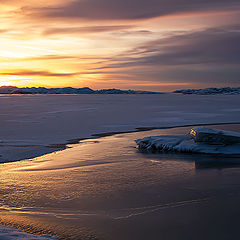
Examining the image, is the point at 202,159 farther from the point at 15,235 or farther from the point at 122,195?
the point at 15,235

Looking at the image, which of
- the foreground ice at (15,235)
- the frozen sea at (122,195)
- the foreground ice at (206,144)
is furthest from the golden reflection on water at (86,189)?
the foreground ice at (206,144)

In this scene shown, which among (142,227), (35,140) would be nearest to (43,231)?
(142,227)

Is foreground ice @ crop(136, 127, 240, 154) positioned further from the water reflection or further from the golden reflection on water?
the golden reflection on water

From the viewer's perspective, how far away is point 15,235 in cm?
397

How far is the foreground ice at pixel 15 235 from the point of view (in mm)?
3869

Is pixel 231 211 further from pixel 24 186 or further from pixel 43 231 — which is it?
pixel 24 186

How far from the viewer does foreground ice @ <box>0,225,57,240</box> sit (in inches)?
152

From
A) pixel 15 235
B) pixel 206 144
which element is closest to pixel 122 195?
pixel 15 235

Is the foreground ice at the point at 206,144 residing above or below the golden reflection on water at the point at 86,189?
above

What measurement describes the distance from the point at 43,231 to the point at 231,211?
9.57ft

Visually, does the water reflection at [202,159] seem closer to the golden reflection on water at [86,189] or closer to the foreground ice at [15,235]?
the golden reflection on water at [86,189]

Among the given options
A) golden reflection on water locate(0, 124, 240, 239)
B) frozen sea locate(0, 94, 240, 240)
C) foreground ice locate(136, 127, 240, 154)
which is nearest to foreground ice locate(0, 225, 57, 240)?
frozen sea locate(0, 94, 240, 240)

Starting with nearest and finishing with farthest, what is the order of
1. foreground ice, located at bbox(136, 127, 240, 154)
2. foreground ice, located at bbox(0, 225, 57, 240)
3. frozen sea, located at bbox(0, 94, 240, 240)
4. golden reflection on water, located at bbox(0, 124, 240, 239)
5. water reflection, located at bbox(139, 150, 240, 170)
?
1. foreground ice, located at bbox(0, 225, 57, 240)
2. frozen sea, located at bbox(0, 94, 240, 240)
3. golden reflection on water, located at bbox(0, 124, 240, 239)
4. water reflection, located at bbox(139, 150, 240, 170)
5. foreground ice, located at bbox(136, 127, 240, 154)

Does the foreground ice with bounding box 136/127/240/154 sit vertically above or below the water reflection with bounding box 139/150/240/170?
above
